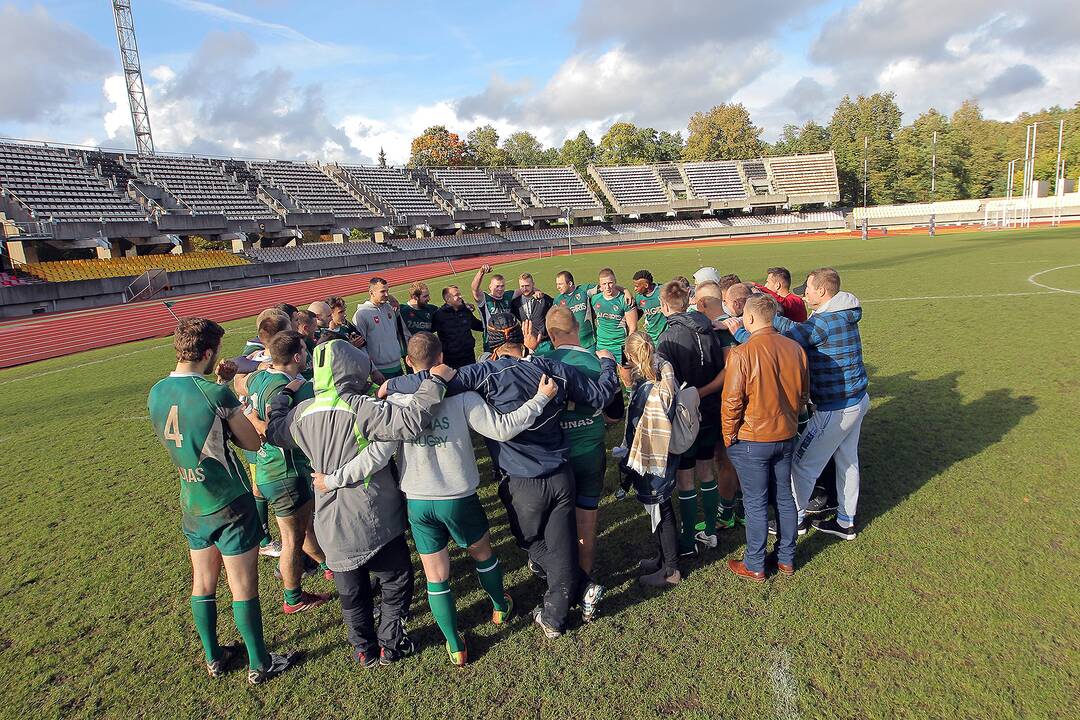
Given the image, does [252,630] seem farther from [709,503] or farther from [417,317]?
[417,317]

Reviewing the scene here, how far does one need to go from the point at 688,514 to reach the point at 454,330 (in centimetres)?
410

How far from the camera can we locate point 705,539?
15.3ft

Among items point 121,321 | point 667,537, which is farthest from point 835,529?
point 121,321

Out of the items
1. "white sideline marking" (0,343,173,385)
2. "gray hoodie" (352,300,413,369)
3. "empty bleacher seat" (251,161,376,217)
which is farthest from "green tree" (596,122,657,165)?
"gray hoodie" (352,300,413,369)

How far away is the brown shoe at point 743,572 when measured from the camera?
412 cm

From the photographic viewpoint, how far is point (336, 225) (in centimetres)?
4700

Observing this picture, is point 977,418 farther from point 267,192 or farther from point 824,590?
point 267,192

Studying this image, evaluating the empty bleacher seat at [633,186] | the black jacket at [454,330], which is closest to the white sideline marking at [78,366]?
the black jacket at [454,330]

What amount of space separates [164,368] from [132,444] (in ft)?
19.3

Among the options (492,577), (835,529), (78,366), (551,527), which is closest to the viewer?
(551,527)

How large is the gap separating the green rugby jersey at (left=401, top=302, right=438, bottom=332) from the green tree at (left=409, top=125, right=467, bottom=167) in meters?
75.8

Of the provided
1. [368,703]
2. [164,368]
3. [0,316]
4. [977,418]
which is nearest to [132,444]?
[164,368]

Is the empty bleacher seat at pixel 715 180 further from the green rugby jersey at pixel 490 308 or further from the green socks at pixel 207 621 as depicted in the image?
the green socks at pixel 207 621

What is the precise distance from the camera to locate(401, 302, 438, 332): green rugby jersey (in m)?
7.44
